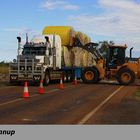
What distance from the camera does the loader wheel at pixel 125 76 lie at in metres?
38.3

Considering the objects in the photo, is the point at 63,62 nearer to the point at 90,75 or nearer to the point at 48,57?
the point at 90,75

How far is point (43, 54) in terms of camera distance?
120ft

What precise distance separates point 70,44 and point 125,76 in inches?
228

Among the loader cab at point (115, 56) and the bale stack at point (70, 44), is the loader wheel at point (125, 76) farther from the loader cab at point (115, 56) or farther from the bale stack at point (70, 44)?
the bale stack at point (70, 44)

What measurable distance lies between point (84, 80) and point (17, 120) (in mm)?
25556

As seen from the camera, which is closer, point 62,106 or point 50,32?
point 62,106

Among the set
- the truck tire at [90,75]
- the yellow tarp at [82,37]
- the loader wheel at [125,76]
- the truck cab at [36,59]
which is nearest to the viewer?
the truck cab at [36,59]

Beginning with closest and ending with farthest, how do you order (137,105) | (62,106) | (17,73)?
(62,106) → (137,105) → (17,73)

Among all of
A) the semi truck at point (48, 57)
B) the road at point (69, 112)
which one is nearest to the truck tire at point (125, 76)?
the semi truck at point (48, 57)

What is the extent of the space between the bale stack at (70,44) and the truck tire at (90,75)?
2276 millimetres

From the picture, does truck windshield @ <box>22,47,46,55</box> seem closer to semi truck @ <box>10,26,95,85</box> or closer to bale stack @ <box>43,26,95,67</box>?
semi truck @ <box>10,26,95,85</box>

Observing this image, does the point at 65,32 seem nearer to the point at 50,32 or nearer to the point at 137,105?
the point at 50,32

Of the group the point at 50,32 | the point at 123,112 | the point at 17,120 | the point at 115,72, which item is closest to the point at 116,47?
the point at 115,72

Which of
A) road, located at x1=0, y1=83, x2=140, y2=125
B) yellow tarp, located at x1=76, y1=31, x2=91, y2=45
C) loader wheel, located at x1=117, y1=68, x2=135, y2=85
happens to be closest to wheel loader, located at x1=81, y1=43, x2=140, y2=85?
loader wheel, located at x1=117, y1=68, x2=135, y2=85
